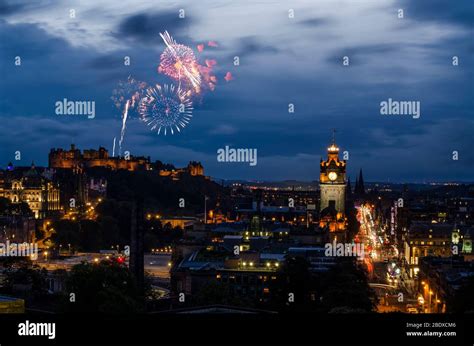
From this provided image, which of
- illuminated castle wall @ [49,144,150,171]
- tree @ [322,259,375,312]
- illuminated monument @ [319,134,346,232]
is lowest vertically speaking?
tree @ [322,259,375,312]

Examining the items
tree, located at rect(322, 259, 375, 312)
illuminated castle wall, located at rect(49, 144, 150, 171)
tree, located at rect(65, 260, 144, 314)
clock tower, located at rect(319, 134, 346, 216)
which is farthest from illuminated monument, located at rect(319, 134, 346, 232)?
illuminated castle wall, located at rect(49, 144, 150, 171)

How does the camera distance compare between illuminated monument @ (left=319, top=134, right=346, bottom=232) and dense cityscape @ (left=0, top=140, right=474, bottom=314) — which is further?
illuminated monument @ (left=319, top=134, right=346, bottom=232)

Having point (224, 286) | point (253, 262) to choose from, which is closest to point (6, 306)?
point (224, 286)

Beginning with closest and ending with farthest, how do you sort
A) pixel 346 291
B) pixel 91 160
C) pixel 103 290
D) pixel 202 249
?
1. pixel 103 290
2. pixel 346 291
3. pixel 202 249
4. pixel 91 160

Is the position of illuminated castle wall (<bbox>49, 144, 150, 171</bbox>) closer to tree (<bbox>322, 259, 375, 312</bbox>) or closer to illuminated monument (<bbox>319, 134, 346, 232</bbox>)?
illuminated monument (<bbox>319, 134, 346, 232</bbox>)

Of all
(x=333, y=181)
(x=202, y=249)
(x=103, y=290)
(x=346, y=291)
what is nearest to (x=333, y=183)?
(x=333, y=181)

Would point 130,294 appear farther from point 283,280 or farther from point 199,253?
point 199,253

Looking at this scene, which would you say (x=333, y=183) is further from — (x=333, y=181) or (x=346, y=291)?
(x=346, y=291)
